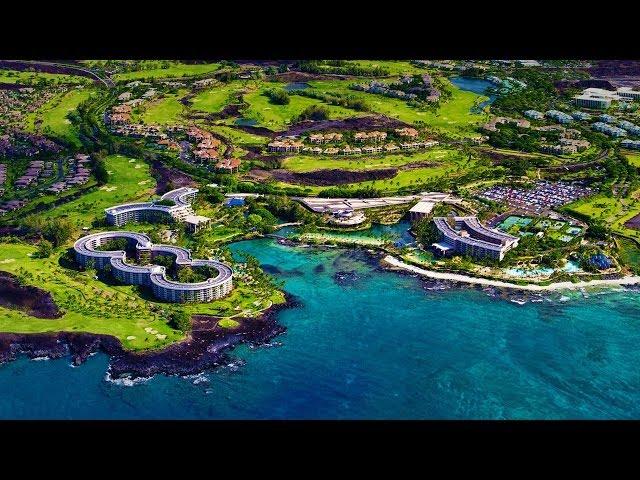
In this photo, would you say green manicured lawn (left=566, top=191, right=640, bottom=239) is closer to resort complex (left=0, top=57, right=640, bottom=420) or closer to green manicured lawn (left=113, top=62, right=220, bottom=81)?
resort complex (left=0, top=57, right=640, bottom=420)

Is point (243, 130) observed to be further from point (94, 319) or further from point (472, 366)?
point (472, 366)

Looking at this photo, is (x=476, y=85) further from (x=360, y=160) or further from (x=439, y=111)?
(x=360, y=160)

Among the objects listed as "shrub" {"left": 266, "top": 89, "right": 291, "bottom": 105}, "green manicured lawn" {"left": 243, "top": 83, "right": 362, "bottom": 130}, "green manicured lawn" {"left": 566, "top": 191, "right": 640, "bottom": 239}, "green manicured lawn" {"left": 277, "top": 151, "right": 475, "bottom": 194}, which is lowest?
"green manicured lawn" {"left": 277, "top": 151, "right": 475, "bottom": 194}

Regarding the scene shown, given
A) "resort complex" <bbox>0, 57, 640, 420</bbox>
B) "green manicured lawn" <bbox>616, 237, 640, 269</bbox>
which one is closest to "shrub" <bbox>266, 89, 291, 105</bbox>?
"resort complex" <bbox>0, 57, 640, 420</bbox>

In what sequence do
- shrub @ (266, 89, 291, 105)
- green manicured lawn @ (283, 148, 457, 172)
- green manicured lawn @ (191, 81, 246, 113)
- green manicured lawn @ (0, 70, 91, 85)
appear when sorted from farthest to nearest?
1. green manicured lawn @ (0, 70, 91, 85)
2. shrub @ (266, 89, 291, 105)
3. green manicured lawn @ (191, 81, 246, 113)
4. green manicured lawn @ (283, 148, 457, 172)

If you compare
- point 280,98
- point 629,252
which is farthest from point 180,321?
point 280,98

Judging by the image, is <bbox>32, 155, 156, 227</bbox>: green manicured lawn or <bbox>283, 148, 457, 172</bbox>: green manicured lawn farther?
<bbox>283, 148, 457, 172</bbox>: green manicured lawn

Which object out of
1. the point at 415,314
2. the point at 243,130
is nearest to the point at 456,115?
the point at 243,130
